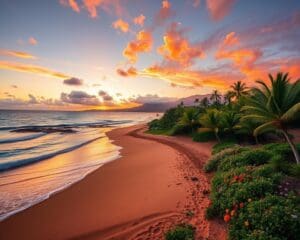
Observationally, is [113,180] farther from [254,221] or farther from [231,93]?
[231,93]

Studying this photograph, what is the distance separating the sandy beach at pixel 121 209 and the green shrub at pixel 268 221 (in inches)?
24.4

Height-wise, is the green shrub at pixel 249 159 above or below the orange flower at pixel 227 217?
above

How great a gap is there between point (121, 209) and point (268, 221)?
14.3 ft

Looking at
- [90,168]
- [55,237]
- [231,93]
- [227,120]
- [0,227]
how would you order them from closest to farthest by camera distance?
1. [55,237]
2. [0,227]
3. [90,168]
4. [227,120]
5. [231,93]

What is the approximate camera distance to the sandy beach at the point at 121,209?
5.64 meters

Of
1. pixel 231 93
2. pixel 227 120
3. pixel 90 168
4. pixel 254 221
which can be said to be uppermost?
pixel 231 93

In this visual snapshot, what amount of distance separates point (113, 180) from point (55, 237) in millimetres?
4503

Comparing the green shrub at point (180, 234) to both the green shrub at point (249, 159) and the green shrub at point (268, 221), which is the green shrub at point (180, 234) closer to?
the green shrub at point (268, 221)

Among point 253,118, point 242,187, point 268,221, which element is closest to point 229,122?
point 253,118

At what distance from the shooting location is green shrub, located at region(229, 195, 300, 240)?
13.4 ft

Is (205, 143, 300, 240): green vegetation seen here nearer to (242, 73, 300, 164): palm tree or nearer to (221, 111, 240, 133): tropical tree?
(242, 73, 300, 164): palm tree

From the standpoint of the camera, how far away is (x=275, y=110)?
931 centimetres

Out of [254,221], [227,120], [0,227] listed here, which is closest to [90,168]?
[0,227]

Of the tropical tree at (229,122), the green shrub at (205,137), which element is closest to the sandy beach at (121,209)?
the tropical tree at (229,122)
